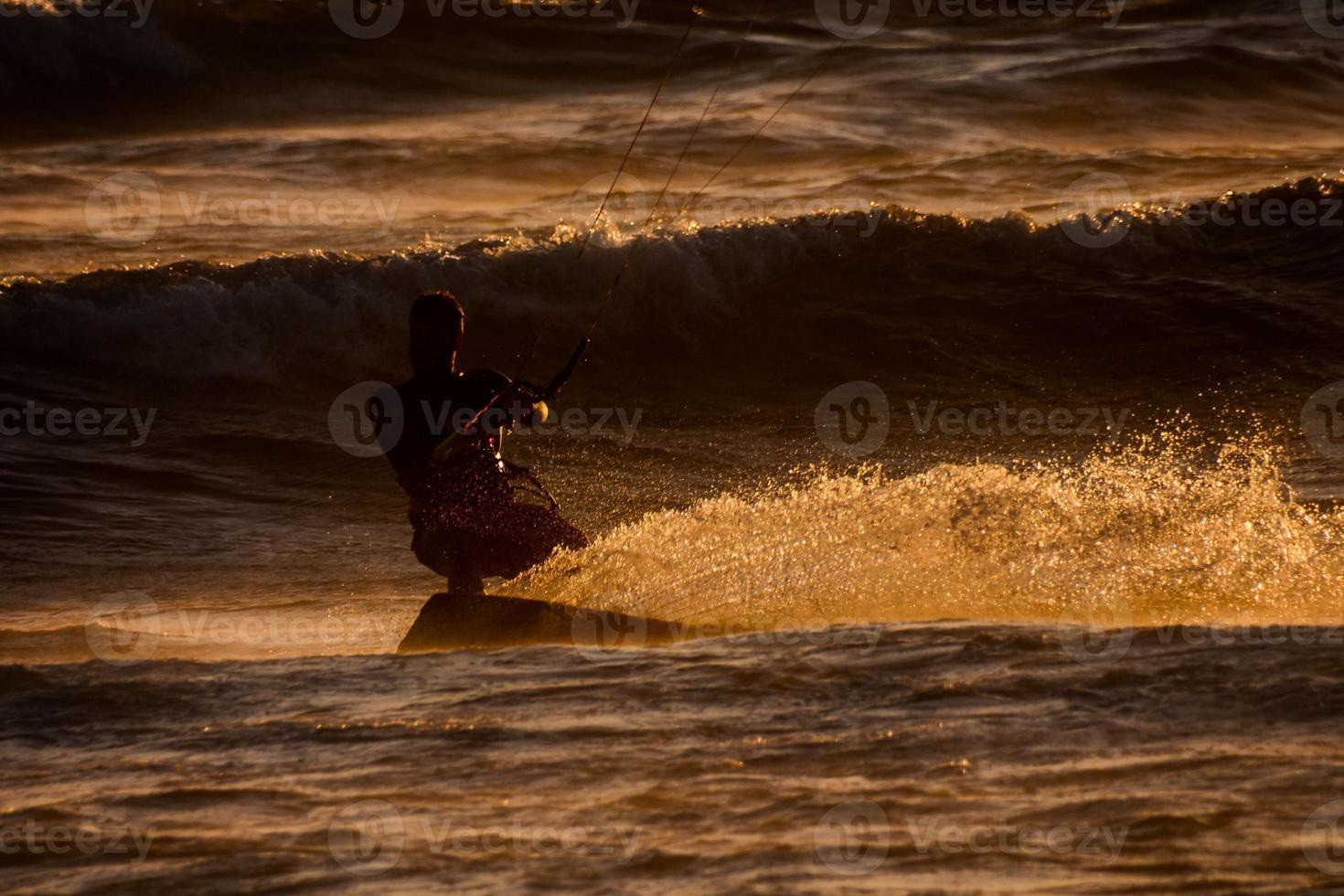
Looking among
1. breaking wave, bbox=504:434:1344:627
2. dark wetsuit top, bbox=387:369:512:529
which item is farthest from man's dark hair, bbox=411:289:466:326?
breaking wave, bbox=504:434:1344:627

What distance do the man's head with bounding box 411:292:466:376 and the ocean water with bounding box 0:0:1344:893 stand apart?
1051 mm

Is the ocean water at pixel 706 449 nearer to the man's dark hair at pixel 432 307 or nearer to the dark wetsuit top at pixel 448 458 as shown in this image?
the dark wetsuit top at pixel 448 458

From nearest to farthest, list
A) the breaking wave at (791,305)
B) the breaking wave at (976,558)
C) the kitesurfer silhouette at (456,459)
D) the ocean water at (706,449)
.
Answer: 1. the ocean water at (706,449)
2. the breaking wave at (976,558)
3. the kitesurfer silhouette at (456,459)
4. the breaking wave at (791,305)

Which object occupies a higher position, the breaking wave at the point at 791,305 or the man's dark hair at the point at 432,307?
the breaking wave at the point at 791,305

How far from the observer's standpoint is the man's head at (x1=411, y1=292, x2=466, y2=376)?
6.86 meters

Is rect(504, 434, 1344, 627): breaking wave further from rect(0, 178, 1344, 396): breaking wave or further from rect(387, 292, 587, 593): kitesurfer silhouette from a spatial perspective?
rect(0, 178, 1344, 396): breaking wave

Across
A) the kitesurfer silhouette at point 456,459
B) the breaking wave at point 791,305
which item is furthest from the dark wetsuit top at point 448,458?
the breaking wave at point 791,305

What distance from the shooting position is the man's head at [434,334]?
6.86 meters

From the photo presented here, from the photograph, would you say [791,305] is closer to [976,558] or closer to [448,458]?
[976,558]

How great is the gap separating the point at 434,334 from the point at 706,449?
5.44 metres

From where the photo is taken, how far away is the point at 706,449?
12125 mm

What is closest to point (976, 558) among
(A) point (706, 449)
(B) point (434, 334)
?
(B) point (434, 334)

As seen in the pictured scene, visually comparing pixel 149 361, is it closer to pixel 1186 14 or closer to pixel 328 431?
pixel 328 431

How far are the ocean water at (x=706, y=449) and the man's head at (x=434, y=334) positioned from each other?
1.05m
